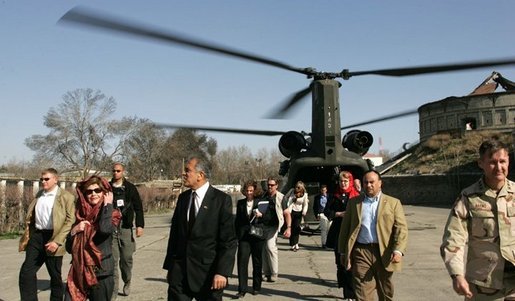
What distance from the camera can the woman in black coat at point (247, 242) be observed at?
703 centimetres

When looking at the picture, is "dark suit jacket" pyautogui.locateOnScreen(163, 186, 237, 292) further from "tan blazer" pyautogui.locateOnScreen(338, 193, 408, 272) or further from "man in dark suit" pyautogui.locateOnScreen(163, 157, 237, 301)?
"tan blazer" pyautogui.locateOnScreen(338, 193, 408, 272)

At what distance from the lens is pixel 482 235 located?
11.0 ft

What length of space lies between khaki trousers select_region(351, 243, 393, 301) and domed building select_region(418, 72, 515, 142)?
46.1 m

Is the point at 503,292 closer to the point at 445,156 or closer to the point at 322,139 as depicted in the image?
the point at 322,139

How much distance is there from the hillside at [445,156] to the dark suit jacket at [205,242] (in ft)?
147

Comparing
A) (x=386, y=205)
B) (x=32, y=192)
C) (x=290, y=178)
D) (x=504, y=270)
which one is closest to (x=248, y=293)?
(x=386, y=205)

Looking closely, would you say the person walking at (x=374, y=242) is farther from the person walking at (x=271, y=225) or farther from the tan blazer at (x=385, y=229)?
the person walking at (x=271, y=225)

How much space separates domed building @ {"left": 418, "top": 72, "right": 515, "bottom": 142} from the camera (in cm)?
5134

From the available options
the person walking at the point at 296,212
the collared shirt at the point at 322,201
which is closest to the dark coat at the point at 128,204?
the person walking at the point at 296,212

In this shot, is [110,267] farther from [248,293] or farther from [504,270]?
[504,270]

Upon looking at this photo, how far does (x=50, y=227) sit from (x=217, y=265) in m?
2.65

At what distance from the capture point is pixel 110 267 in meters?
4.70

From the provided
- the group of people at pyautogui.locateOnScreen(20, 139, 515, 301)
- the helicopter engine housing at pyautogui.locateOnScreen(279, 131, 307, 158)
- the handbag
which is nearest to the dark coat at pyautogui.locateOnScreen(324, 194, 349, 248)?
the group of people at pyautogui.locateOnScreen(20, 139, 515, 301)

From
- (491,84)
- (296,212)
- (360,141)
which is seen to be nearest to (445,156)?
(491,84)
